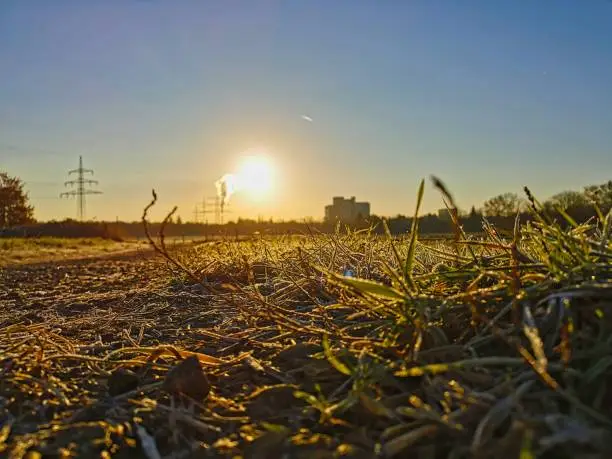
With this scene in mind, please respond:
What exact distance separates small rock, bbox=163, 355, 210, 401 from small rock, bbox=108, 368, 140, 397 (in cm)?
16

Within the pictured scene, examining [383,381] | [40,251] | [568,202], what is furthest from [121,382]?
[40,251]

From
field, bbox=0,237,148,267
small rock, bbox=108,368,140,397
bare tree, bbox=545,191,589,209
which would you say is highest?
bare tree, bbox=545,191,589,209

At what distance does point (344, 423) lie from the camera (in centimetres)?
137

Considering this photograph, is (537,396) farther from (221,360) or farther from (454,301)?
(221,360)

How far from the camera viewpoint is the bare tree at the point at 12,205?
122 feet

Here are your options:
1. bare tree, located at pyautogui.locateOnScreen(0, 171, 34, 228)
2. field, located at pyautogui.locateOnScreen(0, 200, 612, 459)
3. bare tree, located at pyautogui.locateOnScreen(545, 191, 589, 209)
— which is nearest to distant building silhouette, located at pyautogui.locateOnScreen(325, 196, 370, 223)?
bare tree, located at pyautogui.locateOnScreen(545, 191, 589, 209)

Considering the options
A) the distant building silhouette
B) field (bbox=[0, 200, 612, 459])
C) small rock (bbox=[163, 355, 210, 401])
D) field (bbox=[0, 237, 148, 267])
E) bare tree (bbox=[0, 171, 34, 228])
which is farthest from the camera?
bare tree (bbox=[0, 171, 34, 228])

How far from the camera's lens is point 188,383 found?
167cm

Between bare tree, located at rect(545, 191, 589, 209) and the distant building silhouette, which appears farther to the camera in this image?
the distant building silhouette

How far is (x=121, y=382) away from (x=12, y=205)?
43.9 m

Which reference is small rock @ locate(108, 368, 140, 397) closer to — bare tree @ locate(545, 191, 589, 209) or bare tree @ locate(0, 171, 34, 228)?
bare tree @ locate(545, 191, 589, 209)

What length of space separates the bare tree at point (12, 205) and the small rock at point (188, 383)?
3786 centimetres

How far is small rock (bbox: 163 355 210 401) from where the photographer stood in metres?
1.67

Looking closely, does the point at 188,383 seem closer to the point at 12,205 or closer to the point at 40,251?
the point at 40,251
